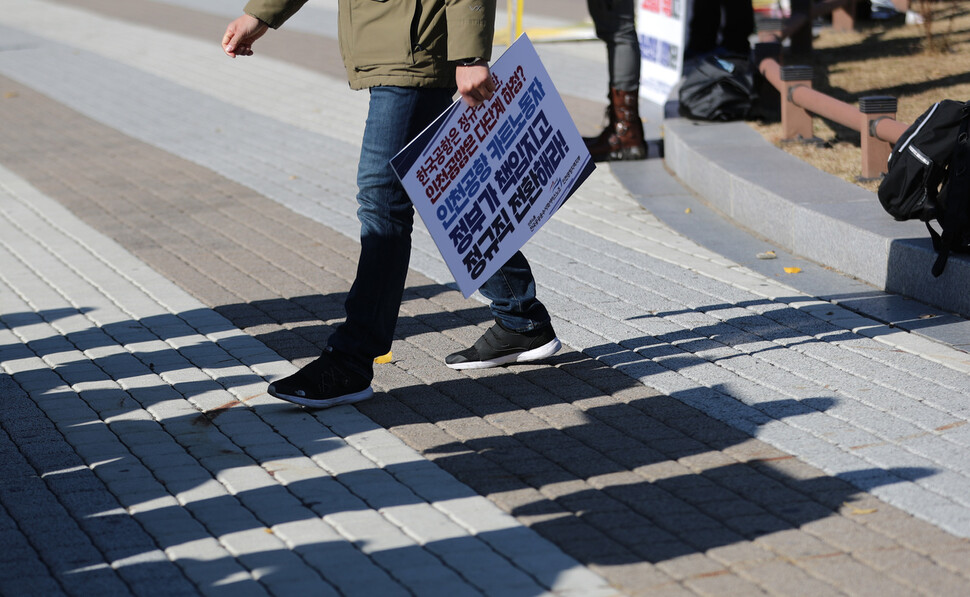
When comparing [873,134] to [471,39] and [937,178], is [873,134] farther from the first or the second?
[471,39]

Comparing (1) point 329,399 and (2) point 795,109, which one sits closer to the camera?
(1) point 329,399

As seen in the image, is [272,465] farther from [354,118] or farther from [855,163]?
[354,118]

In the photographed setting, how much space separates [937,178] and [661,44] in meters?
5.50

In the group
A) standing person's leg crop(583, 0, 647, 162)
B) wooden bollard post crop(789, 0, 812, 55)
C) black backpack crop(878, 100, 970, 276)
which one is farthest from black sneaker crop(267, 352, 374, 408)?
wooden bollard post crop(789, 0, 812, 55)

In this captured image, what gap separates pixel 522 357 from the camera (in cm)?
482

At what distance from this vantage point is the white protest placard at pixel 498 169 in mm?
4297

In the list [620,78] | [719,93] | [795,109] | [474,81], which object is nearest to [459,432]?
[474,81]

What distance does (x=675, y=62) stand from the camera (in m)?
10.2

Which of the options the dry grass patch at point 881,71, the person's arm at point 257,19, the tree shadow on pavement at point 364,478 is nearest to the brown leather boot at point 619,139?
the dry grass patch at point 881,71

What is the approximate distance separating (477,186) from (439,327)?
3.64ft

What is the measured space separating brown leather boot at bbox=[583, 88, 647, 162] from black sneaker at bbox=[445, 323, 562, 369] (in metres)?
3.99

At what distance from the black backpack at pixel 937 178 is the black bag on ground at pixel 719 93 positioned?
3.18 m

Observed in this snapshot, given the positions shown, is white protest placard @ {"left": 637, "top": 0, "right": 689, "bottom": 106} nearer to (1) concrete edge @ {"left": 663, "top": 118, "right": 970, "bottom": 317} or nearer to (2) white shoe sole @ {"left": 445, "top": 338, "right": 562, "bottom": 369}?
(1) concrete edge @ {"left": 663, "top": 118, "right": 970, "bottom": 317}

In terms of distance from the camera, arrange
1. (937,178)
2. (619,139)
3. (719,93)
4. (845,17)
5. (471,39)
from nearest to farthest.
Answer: (471,39)
(937,178)
(719,93)
(619,139)
(845,17)
